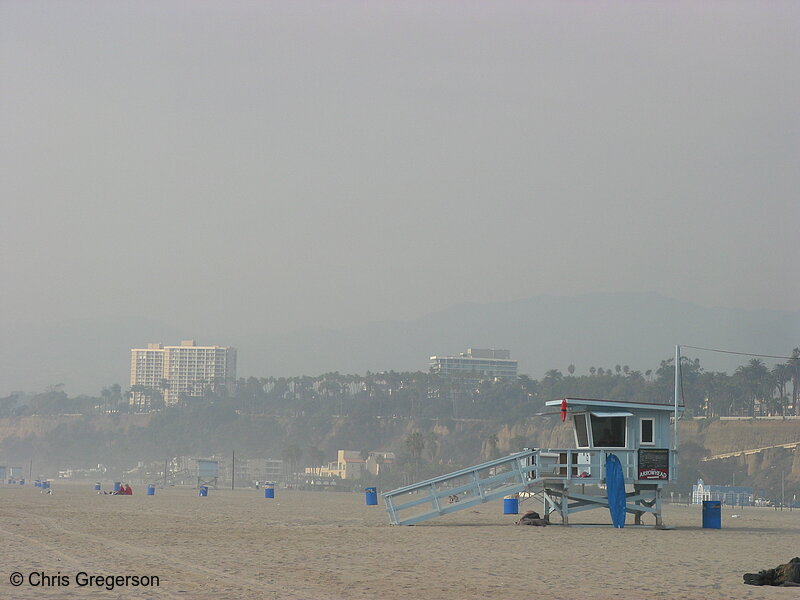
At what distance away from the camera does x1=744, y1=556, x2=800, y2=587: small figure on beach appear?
1744 centimetres

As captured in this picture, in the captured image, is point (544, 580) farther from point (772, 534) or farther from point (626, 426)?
point (772, 534)

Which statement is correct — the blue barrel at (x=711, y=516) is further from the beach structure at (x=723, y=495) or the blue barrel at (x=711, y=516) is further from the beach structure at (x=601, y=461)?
the beach structure at (x=723, y=495)

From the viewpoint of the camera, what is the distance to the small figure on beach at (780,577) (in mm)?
17438

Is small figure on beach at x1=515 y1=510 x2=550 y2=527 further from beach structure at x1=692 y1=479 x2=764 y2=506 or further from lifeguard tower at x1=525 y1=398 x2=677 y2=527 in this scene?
beach structure at x1=692 y1=479 x2=764 y2=506

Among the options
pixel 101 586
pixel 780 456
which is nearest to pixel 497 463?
pixel 101 586

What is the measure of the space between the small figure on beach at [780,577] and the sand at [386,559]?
0.44 m

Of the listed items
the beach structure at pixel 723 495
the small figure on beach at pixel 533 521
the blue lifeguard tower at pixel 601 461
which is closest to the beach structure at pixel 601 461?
the blue lifeguard tower at pixel 601 461

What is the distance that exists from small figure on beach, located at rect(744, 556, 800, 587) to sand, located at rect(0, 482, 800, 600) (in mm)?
438

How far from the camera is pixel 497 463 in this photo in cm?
3384

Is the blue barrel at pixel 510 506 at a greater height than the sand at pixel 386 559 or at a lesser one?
lesser

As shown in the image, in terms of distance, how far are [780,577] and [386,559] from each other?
715cm
